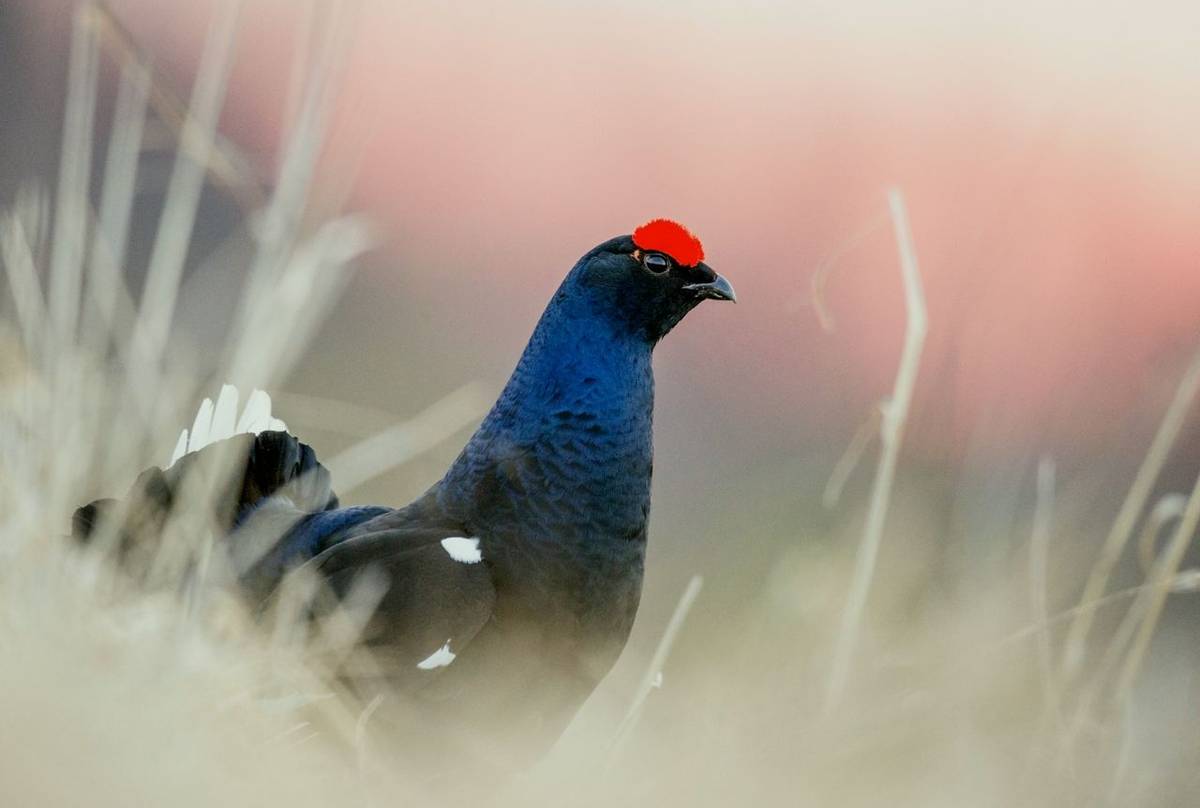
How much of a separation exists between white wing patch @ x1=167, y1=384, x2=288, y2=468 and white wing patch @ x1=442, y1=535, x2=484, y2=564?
41 cm

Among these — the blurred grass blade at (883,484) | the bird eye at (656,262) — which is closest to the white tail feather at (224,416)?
the bird eye at (656,262)

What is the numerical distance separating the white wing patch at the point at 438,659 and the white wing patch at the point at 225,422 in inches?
20.0

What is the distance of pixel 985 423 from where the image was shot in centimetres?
205

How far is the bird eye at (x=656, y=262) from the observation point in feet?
7.27

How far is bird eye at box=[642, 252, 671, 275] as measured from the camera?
2215mm

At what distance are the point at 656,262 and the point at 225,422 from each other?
77cm

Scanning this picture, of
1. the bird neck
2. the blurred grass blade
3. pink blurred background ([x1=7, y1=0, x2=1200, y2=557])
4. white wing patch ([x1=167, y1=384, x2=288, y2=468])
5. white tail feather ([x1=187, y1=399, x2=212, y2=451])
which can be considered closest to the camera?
the blurred grass blade

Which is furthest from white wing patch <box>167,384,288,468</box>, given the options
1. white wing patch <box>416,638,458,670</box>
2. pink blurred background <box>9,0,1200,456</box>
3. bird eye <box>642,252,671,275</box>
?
pink blurred background <box>9,0,1200,456</box>

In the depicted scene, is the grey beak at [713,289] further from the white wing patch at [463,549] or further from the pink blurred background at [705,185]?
the pink blurred background at [705,185]

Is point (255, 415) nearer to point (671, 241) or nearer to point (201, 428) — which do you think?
point (201, 428)

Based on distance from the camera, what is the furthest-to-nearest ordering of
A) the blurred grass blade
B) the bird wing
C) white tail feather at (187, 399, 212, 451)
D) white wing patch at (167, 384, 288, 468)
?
white tail feather at (187, 399, 212, 451) → white wing patch at (167, 384, 288, 468) → the bird wing → the blurred grass blade

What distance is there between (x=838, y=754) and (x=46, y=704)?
878mm

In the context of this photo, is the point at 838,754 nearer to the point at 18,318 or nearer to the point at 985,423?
the point at 985,423

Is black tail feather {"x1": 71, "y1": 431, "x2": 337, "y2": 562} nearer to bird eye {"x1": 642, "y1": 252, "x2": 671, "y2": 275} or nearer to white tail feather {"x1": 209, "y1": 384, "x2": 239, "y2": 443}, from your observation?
white tail feather {"x1": 209, "y1": 384, "x2": 239, "y2": 443}
